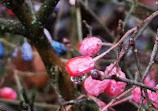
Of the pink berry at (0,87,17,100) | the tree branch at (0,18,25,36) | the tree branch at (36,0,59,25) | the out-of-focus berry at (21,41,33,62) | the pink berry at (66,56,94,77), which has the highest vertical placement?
the tree branch at (36,0,59,25)

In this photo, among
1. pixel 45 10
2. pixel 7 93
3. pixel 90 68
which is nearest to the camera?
pixel 90 68

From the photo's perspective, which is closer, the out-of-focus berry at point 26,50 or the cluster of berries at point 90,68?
the cluster of berries at point 90,68

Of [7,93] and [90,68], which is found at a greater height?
[90,68]

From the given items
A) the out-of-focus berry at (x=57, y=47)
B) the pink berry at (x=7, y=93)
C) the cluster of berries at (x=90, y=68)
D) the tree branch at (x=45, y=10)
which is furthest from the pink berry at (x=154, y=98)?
the pink berry at (x=7, y=93)

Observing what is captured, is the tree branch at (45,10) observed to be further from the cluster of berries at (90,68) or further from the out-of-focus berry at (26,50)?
the out-of-focus berry at (26,50)

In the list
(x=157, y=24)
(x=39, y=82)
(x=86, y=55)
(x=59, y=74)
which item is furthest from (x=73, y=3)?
(x=39, y=82)

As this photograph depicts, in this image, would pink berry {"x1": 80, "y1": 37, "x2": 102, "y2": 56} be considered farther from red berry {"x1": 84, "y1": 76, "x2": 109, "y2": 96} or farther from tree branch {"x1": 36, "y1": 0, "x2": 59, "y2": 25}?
tree branch {"x1": 36, "y1": 0, "x2": 59, "y2": 25}

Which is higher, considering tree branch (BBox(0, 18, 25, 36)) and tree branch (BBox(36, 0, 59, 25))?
tree branch (BBox(36, 0, 59, 25))

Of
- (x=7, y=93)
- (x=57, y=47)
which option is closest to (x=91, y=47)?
(x=57, y=47)

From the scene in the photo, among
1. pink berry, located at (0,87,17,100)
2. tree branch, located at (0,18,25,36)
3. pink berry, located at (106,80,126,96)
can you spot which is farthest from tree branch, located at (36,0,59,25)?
pink berry, located at (0,87,17,100)

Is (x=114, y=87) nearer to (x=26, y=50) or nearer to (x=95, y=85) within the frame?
(x=95, y=85)

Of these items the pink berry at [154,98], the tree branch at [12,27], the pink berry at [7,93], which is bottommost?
the pink berry at [7,93]
